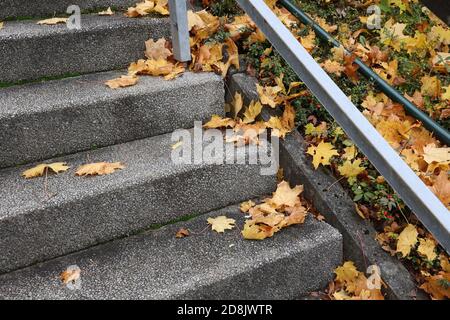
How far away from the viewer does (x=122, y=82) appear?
222cm

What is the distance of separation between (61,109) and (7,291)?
802 millimetres

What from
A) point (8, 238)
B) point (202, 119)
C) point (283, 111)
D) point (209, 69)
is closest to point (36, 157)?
point (8, 238)

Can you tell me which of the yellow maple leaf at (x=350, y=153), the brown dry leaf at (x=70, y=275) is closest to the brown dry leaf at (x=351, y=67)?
the yellow maple leaf at (x=350, y=153)

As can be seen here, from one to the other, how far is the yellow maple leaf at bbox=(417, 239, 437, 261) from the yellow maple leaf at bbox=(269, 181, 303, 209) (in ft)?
1.78

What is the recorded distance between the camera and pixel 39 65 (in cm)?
223

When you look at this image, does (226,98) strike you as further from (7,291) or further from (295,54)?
(7,291)

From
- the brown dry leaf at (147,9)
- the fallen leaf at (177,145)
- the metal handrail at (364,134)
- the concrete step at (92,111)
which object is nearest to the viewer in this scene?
the metal handrail at (364,134)

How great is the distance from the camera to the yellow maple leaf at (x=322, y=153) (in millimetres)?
2031

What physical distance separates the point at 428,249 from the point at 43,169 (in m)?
1.63

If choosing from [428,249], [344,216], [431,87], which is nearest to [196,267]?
[344,216]

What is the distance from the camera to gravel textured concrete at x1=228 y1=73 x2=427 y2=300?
1737mm

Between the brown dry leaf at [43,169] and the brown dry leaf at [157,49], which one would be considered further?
the brown dry leaf at [157,49]

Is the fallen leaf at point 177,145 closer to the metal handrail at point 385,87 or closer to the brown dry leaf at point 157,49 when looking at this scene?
the brown dry leaf at point 157,49

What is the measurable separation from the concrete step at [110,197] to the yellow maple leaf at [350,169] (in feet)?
1.14
